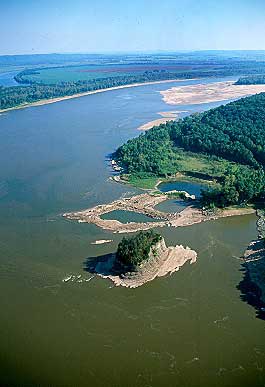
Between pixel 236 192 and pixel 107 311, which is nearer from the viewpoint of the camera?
pixel 107 311

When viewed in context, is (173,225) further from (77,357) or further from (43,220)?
(77,357)

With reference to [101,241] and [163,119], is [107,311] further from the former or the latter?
[163,119]

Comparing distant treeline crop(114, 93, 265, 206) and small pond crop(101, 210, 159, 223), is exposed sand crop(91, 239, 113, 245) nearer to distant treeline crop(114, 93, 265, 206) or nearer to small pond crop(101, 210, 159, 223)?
small pond crop(101, 210, 159, 223)

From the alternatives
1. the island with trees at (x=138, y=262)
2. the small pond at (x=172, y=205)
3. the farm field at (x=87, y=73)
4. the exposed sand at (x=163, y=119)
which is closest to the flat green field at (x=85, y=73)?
the farm field at (x=87, y=73)

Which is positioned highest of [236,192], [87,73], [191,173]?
[87,73]

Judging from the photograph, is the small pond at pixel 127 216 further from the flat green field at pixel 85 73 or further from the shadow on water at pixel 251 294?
the flat green field at pixel 85 73

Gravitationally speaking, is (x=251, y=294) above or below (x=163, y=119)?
below

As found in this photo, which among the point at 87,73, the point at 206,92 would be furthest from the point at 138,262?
the point at 87,73
